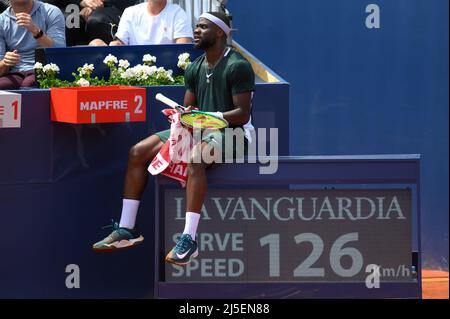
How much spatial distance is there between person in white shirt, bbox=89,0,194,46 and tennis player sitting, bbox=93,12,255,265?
4.66ft

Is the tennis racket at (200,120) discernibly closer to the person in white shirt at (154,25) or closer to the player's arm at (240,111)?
the player's arm at (240,111)

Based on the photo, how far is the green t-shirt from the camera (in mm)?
7605

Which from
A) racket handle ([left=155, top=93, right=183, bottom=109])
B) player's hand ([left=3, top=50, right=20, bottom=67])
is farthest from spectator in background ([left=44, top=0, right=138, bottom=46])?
racket handle ([left=155, top=93, right=183, bottom=109])

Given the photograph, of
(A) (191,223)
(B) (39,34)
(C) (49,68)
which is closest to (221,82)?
(A) (191,223)

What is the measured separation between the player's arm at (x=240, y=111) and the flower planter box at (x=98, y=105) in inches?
27.5

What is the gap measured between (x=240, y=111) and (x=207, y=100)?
0.96 feet

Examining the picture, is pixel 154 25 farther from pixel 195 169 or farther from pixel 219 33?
pixel 195 169

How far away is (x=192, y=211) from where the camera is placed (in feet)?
23.9

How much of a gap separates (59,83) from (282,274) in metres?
2.08

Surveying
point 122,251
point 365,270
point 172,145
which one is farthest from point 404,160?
point 122,251

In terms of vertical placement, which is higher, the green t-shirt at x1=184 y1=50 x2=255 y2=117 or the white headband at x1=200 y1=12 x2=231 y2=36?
the white headband at x1=200 y1=12 x2=231 y2=36

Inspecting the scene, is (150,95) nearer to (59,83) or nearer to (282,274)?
(59,83)

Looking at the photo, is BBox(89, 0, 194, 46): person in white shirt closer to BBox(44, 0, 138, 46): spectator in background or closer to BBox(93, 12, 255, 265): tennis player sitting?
BBox(44, 0, 138, 46): spectator in background

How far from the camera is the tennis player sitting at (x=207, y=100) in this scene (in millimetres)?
7566
